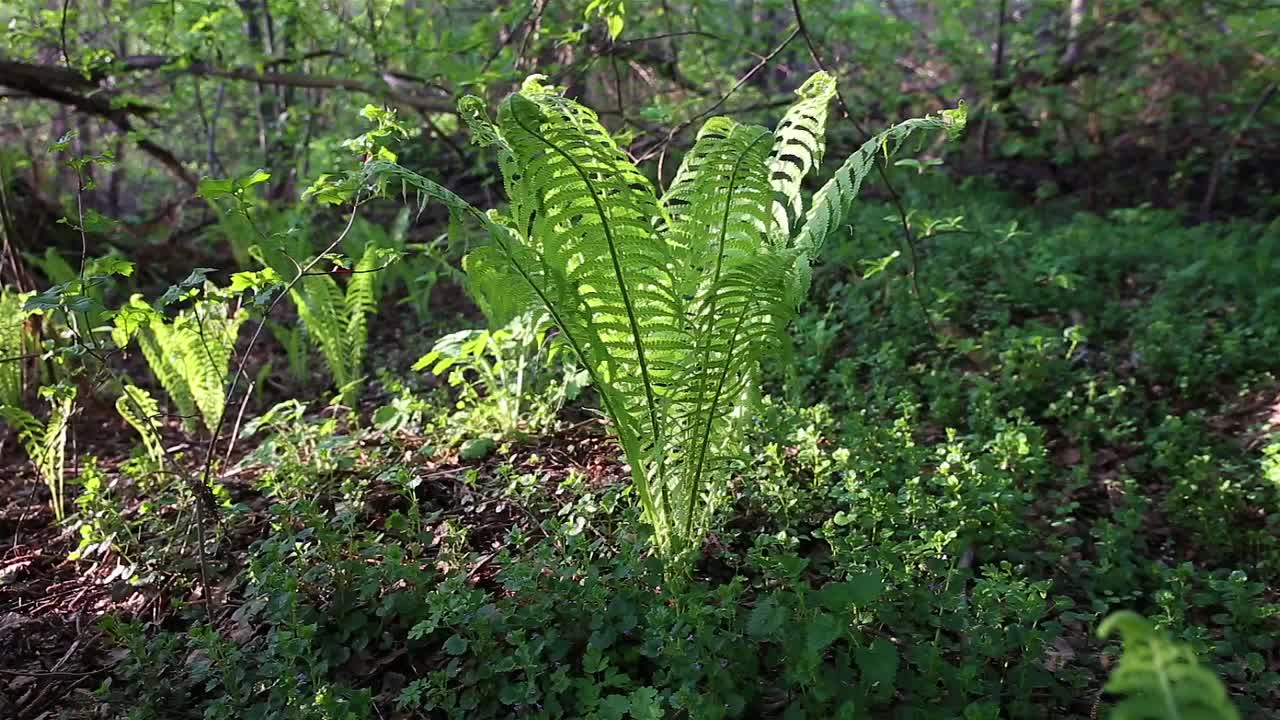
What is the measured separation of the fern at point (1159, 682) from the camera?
677 millimetres

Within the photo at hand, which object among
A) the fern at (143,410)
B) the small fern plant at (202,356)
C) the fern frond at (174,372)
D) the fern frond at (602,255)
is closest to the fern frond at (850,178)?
the fern frond at (602,255)

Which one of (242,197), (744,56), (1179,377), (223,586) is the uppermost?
(744,56)

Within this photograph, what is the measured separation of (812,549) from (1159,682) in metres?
Result: 1.59

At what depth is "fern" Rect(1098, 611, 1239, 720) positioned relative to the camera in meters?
0.68

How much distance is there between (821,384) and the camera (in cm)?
344

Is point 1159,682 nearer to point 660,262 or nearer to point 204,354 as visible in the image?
point 660,262

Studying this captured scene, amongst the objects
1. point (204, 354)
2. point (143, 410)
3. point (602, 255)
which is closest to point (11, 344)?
point (204, 354)

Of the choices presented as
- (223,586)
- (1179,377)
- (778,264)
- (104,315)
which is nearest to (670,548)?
(778,264)

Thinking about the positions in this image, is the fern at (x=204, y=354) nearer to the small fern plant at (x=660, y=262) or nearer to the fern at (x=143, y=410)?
the fern at (x=143, y=410)

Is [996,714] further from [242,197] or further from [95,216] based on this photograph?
[95,216]

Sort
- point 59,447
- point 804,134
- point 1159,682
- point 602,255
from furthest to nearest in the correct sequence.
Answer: point 59,447 → point 804,134 → point 602,255 → point 1159,682

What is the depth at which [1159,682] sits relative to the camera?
2.23ft

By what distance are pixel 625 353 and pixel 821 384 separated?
1.66 meters

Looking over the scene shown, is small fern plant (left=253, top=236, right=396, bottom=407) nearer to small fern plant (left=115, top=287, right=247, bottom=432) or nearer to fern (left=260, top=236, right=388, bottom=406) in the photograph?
fern (left=260, top=236, right=388, bottom=406)
